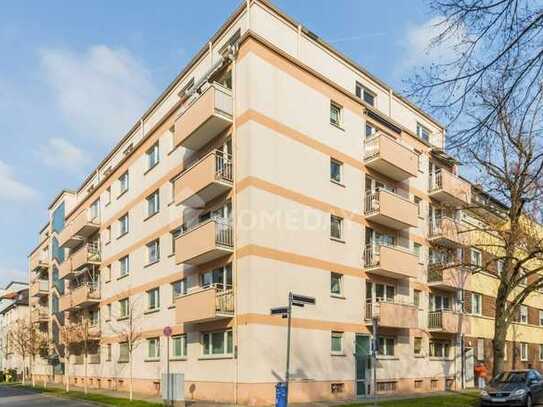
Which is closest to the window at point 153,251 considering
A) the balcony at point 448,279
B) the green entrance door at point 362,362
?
the green entrance door at point 362,362

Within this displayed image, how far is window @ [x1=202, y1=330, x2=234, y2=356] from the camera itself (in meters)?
21.4

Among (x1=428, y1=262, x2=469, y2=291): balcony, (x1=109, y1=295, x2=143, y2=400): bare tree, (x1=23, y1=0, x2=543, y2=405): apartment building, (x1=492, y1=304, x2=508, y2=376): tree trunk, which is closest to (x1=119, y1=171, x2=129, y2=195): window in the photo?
(x1=23, y1=0, x2=543, y2=405): apartment building

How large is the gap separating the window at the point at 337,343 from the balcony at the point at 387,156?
8.10 meters

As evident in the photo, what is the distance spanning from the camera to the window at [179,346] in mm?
24434

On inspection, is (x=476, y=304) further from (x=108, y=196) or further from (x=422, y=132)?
(x=108, y=196)

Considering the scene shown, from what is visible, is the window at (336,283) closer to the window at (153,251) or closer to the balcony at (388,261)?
the balcony at (388,261)

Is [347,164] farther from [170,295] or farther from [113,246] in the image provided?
[113,246]

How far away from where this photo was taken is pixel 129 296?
3128cm

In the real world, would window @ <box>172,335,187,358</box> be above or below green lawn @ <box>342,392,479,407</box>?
above

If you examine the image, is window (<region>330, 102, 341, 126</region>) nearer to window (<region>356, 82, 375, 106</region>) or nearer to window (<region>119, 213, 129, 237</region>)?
window (<region>356, 82, 375, 106</region>)

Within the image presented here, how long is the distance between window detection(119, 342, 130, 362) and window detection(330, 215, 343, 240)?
14543 millimetres

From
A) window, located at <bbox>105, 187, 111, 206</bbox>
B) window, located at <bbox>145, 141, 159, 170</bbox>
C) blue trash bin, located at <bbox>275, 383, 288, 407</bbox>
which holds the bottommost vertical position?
blue trash bin, located at <bbox>275, 383, 288, 407</bbox>

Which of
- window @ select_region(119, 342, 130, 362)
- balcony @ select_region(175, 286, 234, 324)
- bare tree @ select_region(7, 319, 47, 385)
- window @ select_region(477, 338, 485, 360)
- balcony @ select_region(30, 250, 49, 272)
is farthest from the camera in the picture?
balcony @ select_region(30, 250, 49, 272)

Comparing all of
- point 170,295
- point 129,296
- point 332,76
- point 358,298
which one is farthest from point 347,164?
point 129,296
